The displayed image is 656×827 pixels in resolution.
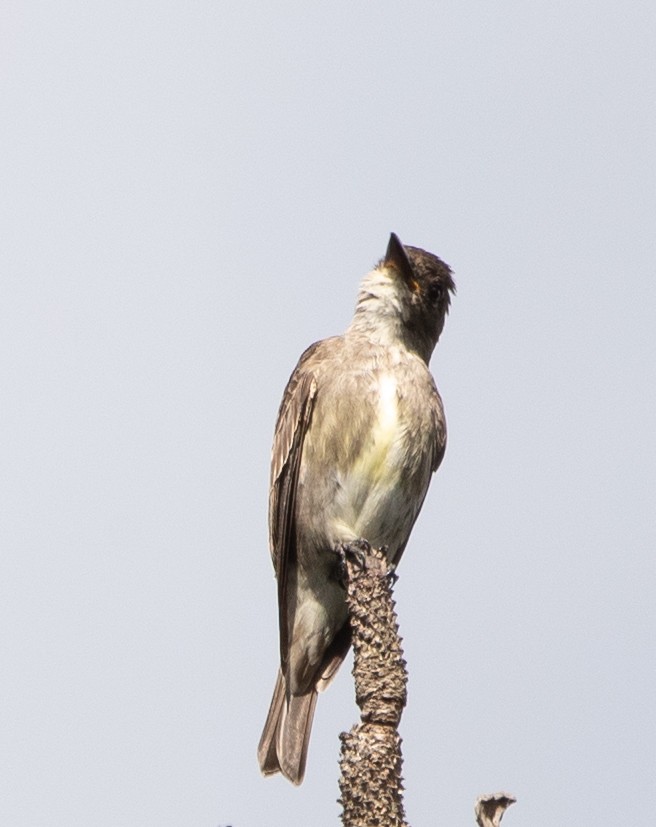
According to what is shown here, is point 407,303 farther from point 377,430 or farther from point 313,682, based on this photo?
point 313,682

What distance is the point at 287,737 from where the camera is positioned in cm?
970

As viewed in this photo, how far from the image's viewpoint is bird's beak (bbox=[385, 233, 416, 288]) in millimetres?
10031

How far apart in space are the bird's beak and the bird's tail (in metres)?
2.82

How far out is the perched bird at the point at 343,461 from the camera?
933 centimetres

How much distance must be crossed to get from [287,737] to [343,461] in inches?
71.4

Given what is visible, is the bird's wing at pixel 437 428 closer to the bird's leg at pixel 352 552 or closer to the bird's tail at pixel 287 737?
the bird's leg at pixel 352 552

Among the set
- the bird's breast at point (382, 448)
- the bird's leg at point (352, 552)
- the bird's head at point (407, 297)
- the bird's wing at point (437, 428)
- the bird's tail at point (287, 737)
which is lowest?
the bird's tail at point (287, 737)

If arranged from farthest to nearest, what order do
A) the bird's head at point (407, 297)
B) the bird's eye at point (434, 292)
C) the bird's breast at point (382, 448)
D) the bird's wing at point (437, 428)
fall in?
the bird's eye at point (434, 292) → the bird's head at point (407, 297) → the bird's wing at point (437, 428) → the bird's breast at point (382, 448)

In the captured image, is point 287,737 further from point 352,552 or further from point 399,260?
point 399,260

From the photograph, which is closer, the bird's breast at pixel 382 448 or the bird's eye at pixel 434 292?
the bird's breast at pixel 382 448

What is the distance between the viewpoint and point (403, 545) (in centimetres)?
997

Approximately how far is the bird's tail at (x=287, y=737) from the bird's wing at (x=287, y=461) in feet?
1.69

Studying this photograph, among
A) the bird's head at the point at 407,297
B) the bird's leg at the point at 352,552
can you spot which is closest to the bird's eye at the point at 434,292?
the bird's head at the point at 407,297

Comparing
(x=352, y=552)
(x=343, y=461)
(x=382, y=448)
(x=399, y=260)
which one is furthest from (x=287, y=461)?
(x=399, y=260)
